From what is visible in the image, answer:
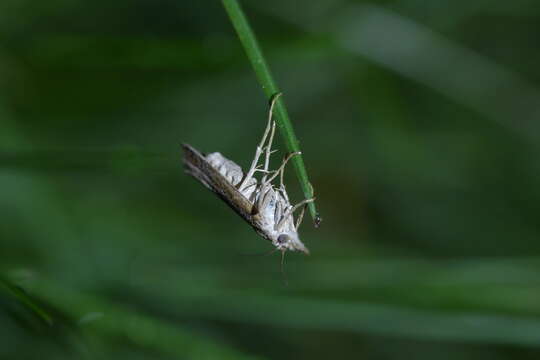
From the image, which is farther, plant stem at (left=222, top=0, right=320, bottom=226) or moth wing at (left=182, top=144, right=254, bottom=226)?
moth wing at (left=182, top=144, right=254, bottom=226)

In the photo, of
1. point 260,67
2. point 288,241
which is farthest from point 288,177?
point 260,67

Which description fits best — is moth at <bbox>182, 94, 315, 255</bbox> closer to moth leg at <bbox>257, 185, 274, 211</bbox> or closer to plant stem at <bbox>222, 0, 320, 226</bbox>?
moth leg at <bbox>257, 185, 274, 211</bbox>

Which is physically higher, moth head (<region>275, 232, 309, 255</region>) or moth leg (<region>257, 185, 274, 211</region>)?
moth leg (<region>257, 185, 274, 211</region>)

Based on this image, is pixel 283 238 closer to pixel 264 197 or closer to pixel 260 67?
pixel 264 197

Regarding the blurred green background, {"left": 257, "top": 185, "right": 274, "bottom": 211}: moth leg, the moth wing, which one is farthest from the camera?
the blurred green background

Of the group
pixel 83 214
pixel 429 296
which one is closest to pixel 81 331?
pixel 83 214

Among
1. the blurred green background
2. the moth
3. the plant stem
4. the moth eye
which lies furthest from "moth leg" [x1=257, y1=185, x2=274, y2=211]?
the plant stem

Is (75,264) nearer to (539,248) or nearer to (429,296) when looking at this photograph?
(429,296)
